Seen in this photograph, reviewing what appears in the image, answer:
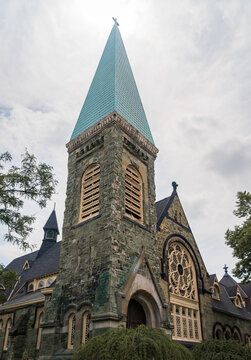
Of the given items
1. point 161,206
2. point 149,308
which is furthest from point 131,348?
point 161,206

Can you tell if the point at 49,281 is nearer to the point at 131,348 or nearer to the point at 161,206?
the point at 161,206

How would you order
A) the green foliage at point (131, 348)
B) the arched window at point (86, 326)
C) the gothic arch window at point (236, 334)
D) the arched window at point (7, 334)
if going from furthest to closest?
the arched window at point (7, 334)
the gothic arch window at point (236, 334)
the arched window at point (86, 326)
the green foliage at point (131, 348)

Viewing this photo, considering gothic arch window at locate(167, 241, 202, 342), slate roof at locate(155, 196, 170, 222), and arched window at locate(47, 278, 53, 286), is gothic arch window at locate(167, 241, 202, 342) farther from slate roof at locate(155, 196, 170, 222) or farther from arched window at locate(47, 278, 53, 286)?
arched window at locate(47, 278, 53, 286)

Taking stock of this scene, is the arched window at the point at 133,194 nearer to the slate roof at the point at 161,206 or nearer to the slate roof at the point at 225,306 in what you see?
the slate roof at the point at 161,206

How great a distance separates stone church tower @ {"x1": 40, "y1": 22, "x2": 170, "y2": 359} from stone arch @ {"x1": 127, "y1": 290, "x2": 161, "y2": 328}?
45mm

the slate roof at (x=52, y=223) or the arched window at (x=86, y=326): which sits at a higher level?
the slate roof at (x=52, y=223)

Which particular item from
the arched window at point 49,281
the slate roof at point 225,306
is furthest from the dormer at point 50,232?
the slate roof at point 225,306

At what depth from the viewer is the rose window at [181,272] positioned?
18.7 metres

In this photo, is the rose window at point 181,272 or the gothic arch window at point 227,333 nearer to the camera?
the rose window at point 181,272

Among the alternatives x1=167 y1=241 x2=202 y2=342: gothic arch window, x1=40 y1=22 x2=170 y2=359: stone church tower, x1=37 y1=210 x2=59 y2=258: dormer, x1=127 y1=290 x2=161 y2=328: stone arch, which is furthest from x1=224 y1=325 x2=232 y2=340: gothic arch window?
x1=37 y1=210 x2=59 y2=258: dormer

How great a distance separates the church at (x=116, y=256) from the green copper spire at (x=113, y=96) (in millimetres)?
108

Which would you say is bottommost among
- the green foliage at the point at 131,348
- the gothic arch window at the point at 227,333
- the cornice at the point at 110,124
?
the green foliage at the point at 131,348

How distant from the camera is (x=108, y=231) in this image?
14.8m

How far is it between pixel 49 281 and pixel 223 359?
17.2m
